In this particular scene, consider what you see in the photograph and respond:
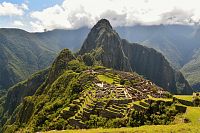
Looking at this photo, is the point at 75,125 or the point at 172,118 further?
the point at 75,125

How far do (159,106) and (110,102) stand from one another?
2070 centimetres

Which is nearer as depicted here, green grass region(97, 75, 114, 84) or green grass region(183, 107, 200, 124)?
green grass region(183, 107, 200, 124)

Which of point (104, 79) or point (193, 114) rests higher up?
point (104, 79)

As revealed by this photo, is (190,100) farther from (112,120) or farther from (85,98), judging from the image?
(85,98)

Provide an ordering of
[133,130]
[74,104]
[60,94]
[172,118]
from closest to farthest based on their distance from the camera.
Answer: [133,130]
[172,118]
[74,104]
[60,94]

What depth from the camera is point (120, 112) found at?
3900 inches

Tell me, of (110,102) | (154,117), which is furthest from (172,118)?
(110,102)

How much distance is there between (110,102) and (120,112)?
9.90 metres

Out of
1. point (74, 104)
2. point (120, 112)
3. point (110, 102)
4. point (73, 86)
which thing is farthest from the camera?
point (73, 86)

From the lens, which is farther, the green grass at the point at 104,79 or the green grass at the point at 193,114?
the green grass at the point at 104,79

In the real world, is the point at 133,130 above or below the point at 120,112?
above

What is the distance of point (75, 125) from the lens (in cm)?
10181

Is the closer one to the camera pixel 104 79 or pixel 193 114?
pixel 193 114

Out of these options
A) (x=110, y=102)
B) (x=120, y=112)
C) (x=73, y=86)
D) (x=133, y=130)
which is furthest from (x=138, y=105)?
(x=73, y=86)
